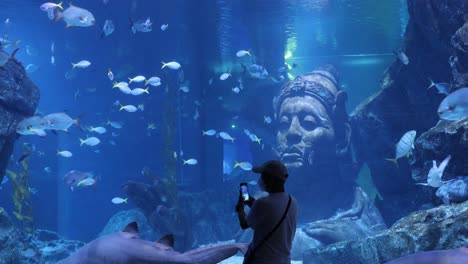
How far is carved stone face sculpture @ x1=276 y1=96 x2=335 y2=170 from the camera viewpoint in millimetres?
15242

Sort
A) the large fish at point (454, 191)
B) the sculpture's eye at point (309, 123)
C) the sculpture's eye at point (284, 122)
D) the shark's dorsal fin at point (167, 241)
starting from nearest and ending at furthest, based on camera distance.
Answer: the shark's dorsal fin at point (167, 241), the large fish at point (454, 191), the sculpture's eye at point (309, 123), the sculpture's eye at point (284, 122)

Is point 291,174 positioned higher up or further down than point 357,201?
higher up

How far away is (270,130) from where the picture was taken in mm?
19016

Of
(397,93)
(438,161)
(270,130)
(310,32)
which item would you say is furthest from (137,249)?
(310,32)

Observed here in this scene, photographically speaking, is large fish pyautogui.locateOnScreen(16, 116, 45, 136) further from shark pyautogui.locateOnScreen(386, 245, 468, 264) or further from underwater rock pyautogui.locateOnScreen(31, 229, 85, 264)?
shark pyautogui.locateOnScreen(386, 245, 468, 264)

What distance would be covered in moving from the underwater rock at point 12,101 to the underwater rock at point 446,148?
10.2m

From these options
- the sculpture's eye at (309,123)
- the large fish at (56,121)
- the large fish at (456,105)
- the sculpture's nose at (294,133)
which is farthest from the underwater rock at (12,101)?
the sculpture's eye at (309,123)

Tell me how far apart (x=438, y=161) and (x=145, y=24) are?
9423 mm

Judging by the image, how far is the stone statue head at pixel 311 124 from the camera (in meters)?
15.3

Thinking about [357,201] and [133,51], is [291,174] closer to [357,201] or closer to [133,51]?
[357,201]

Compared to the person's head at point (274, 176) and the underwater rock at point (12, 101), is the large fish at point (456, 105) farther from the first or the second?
the underwater rock at point (12, 101)

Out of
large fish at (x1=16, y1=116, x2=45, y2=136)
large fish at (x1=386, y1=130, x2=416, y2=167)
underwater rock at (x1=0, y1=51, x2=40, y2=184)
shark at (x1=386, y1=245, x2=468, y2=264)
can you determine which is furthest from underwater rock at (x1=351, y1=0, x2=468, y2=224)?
underwater rock at (x1=0, y1=51, x2=40, y2=184)

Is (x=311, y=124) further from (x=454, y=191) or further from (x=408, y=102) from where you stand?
(x=454, y=191)

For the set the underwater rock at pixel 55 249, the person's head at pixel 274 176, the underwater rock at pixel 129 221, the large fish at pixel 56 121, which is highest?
the person's head at pixel 274 176
